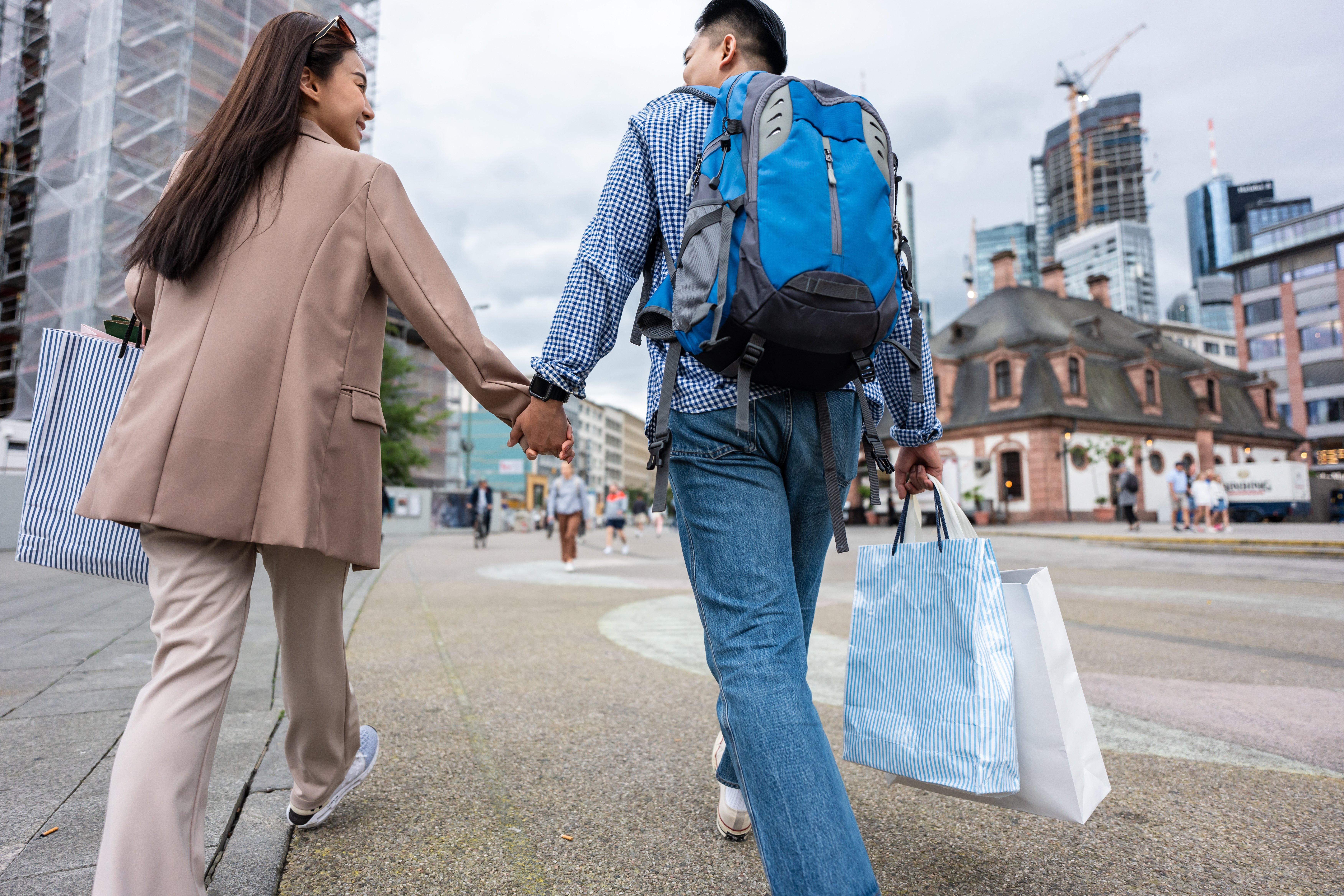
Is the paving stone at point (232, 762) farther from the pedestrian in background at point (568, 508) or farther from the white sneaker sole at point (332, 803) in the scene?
the pedestrian in background at point (568, 508)

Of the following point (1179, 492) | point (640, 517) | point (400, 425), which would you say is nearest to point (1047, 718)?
point (1179, 492)

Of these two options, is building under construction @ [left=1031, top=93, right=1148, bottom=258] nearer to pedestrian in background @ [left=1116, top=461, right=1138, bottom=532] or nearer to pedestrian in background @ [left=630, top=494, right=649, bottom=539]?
pedestrian in background @ [left=630, top=494, right=649, bottom=539]

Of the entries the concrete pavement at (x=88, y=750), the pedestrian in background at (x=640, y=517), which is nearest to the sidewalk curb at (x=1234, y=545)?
the pedestrian in background at (x=640, y=517)

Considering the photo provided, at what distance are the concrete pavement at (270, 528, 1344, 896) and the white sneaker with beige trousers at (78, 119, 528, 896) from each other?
1.94 ft

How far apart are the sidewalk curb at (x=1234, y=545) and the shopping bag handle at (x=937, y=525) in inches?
606

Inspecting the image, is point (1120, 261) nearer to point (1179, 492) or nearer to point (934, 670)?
point (1179, 492)

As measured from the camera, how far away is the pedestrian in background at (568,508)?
11.8 metres

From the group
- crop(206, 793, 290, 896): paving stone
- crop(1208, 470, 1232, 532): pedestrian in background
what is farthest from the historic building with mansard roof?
crop(206, 793, 290, 896): paving stone

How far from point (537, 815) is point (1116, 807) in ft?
5.62

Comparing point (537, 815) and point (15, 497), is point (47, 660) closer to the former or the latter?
point (537, 815)

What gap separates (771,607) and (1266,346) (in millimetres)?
75290

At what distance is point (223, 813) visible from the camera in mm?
2168

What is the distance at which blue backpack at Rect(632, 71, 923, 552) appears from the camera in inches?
57.4

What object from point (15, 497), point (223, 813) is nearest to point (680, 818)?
point (223, 813)
